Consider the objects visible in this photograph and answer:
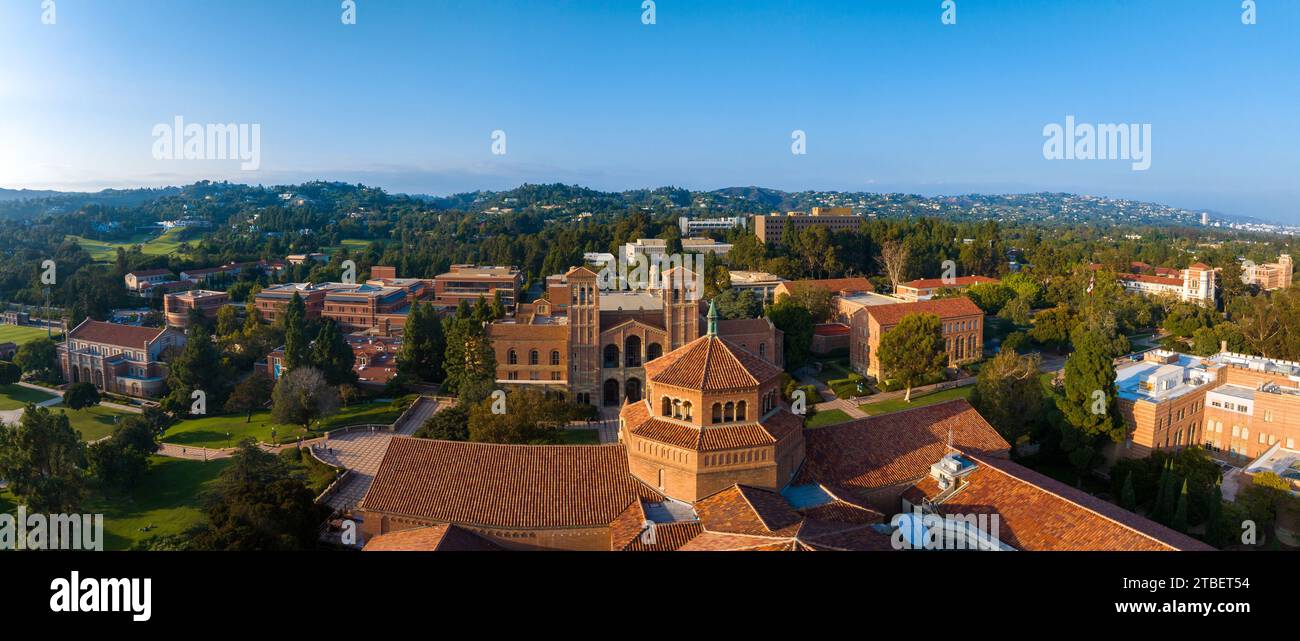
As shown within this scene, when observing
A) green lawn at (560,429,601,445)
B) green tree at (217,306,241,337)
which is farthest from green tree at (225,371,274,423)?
green tree at (217,306,241,337)

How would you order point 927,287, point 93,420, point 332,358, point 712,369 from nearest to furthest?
point 712,369 < point 93,420 < point 332,358 < point 927,287

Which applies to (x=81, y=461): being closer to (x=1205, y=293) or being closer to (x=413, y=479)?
(x=413, y=479)

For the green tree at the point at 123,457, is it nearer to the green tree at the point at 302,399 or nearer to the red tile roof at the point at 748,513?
the green tree at the point at 302,399

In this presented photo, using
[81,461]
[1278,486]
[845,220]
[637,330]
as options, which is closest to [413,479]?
[81,461]

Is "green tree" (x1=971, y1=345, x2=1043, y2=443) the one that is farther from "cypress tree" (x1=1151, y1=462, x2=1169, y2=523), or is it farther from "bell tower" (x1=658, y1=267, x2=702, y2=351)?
"bell tower" (x1=658, y1=267, x2=702, y2=351)

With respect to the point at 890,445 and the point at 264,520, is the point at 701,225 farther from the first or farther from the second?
the point at 264,520

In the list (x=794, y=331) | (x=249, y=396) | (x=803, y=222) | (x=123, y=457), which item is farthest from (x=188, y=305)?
(x=803, y=222)

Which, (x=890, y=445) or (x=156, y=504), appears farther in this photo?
(x=156, y=504)
